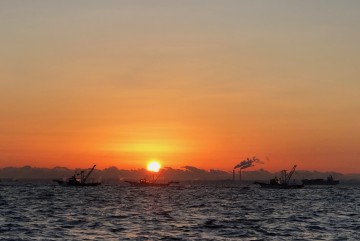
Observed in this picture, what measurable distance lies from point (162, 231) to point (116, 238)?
1018cm

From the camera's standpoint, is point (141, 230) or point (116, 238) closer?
point (116, 238)

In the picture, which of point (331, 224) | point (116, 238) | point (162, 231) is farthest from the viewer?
point (331, 224)

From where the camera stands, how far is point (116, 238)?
67.7m

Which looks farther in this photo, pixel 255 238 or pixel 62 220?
pixel 62 220

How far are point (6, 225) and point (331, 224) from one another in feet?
159

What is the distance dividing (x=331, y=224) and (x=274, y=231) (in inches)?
647

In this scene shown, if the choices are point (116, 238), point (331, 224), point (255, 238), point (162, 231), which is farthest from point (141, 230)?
point (331, 224)

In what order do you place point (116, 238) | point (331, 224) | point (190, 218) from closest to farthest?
point (116, 238), point (331, 224), point (190, 218)

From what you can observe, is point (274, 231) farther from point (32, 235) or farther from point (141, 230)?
point (32, 235)

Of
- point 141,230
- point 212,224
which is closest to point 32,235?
point 141,230

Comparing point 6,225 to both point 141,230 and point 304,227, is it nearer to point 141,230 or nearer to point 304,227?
point 141,230

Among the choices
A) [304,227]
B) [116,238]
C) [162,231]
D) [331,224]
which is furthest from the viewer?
[331,224]

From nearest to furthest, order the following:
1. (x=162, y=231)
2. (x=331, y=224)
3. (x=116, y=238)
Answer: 1. (x=116, y=238)
2. (x=162, y=231)
3. (x=331, y=224)

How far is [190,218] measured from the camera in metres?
100
